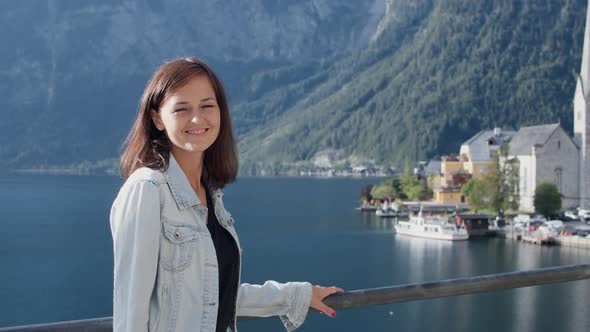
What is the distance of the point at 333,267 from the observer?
115 ft

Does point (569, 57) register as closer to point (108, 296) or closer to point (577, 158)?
point (577, 158)

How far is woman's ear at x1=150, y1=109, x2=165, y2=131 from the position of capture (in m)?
2.40

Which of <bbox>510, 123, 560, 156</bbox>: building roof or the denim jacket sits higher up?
<bbox>510, 123, 560, 156</bbox>: building roof

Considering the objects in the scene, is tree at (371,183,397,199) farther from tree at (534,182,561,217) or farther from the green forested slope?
the green forested slope

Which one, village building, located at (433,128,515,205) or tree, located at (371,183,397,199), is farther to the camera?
tree, located at (371,183,397,199)

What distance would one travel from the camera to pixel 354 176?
515ft

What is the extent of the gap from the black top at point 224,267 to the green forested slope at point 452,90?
13972 cm

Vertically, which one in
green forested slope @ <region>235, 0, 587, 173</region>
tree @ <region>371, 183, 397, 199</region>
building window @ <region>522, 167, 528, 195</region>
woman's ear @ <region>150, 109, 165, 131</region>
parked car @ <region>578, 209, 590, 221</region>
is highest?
green forested slope @ <region>235, 0, 587, 173</region>

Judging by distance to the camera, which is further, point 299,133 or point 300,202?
point 299,133

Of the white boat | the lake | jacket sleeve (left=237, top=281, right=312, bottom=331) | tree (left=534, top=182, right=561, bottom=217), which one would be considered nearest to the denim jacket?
jacket sleeve (left=237, top=281, right=312, bottom=331)

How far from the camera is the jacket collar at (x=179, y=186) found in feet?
7.25

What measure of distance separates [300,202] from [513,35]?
93044 millimetres

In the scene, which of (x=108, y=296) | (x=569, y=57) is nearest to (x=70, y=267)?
(x=108, y=296)

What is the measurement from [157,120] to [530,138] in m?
51.6
